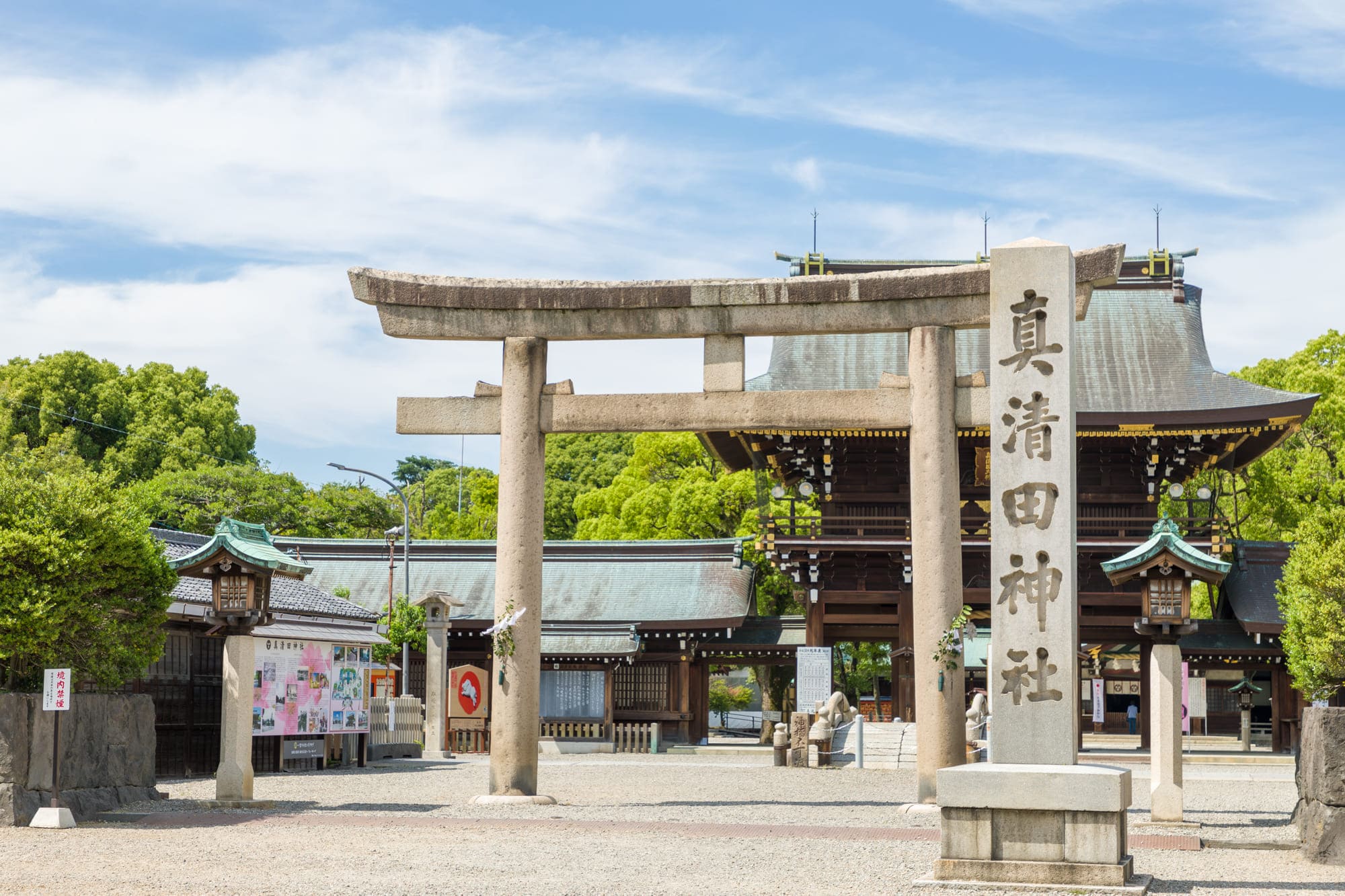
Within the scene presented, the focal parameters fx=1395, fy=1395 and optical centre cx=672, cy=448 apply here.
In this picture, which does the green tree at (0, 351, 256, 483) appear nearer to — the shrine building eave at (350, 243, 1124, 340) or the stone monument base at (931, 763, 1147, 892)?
the shrine building eave at (350, 243, 1124, 340)

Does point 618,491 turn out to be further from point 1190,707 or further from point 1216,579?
point 1216,579

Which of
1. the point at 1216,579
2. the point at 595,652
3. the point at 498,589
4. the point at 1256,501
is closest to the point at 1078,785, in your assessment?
the point at 1216,579

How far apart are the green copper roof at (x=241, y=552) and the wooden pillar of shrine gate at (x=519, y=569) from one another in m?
2.57

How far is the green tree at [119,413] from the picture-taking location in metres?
52.3

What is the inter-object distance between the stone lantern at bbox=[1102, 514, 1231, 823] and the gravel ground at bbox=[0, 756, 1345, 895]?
0.66m

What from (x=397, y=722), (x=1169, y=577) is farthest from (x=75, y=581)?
(x=397, y=722)

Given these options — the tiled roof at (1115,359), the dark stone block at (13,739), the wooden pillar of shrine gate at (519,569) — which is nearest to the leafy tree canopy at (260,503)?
the tiled roof at (1115,359)

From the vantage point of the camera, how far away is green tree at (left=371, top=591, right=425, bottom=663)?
31469 millimetres

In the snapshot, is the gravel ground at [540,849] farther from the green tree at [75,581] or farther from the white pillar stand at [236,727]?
the green tree at [75,581]

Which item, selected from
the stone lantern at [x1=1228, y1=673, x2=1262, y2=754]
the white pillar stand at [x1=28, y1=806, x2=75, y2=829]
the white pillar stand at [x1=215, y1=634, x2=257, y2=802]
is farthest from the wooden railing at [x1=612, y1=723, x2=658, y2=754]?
the white pillar stand at [x1=28, y1=806, x2=75, y2=829]

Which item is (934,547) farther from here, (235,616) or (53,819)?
(53,819)

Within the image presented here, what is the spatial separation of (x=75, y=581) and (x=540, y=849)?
19.3 ft

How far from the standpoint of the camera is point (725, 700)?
51938mm

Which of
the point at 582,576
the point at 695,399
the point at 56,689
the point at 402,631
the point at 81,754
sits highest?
the point at 695,399
